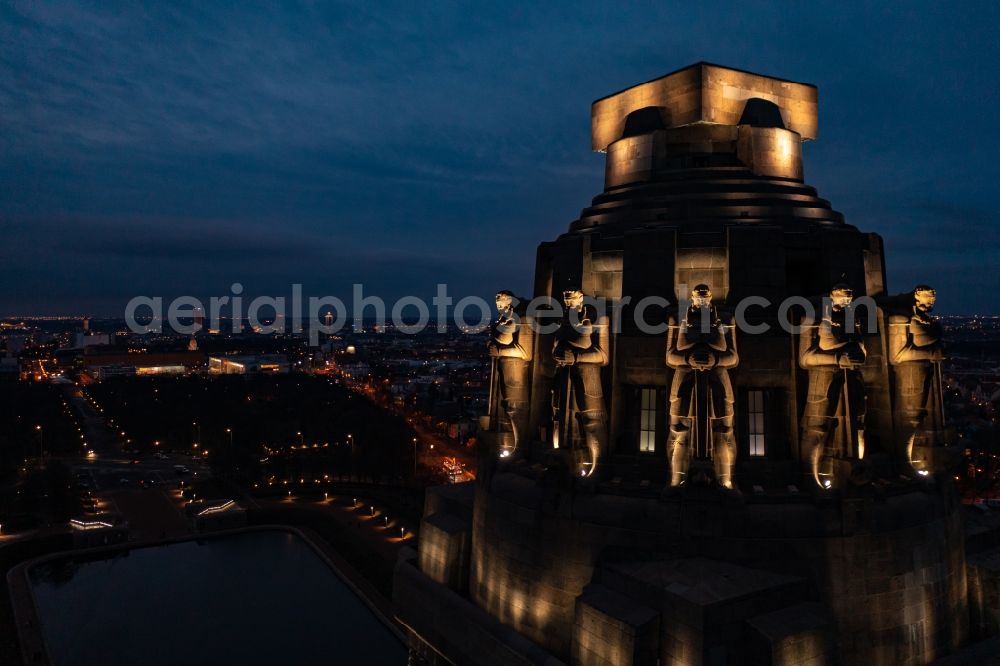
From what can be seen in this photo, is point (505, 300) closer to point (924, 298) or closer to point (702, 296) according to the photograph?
point (702, 296)

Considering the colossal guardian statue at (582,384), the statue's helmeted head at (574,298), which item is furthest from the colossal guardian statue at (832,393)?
the statue's helmeted head at (574,298)

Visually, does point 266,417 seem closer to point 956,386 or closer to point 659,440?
point 659,440

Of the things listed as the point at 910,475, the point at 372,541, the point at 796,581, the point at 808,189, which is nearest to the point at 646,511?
the point at 796,581

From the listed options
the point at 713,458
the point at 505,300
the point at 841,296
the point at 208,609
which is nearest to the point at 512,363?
the point at 505,300

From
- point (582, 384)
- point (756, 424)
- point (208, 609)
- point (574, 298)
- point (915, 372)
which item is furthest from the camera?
point (208, 609)

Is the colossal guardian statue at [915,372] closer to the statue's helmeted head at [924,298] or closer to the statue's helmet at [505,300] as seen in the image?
the statue's helmeted head at [924,298]

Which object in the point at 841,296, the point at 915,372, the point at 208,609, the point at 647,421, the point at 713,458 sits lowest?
the point at 208,609

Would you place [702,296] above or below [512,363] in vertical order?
above
